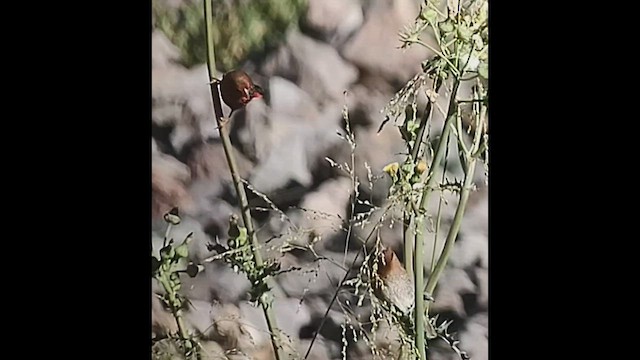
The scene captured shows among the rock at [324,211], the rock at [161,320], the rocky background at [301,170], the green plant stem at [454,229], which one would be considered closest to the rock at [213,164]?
the rocky background at [301,170]

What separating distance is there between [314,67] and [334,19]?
0.26 feet

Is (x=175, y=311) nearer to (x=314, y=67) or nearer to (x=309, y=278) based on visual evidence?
(x=309, y=278)

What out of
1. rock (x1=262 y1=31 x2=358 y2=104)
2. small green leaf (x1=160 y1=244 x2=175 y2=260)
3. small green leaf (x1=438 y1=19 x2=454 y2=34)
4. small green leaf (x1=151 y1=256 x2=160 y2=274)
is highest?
small green leaf (x1=438 y1=19 x2=454 y2=34)

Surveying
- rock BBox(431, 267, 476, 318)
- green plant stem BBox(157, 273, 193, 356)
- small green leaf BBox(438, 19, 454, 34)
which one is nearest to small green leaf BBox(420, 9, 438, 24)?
small green leaf BBox(438, 19, 454, 34)

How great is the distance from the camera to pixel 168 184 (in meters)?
1.42

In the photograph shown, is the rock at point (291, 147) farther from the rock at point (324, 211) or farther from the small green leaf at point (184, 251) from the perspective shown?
the small green leaf at point (184, 251)

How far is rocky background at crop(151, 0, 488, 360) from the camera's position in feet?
4.29

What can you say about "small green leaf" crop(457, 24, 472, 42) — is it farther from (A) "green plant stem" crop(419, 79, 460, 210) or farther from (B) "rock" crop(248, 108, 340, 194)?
(B) "rock" crop(248, 108, 340, 194)

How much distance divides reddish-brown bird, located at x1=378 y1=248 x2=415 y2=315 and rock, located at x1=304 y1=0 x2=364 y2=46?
34 centimetres

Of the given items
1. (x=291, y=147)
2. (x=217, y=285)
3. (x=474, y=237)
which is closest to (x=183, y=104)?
(x=291, y=147)

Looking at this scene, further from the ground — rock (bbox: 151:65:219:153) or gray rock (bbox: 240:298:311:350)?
rock (bbox: 151:65:219:153)
